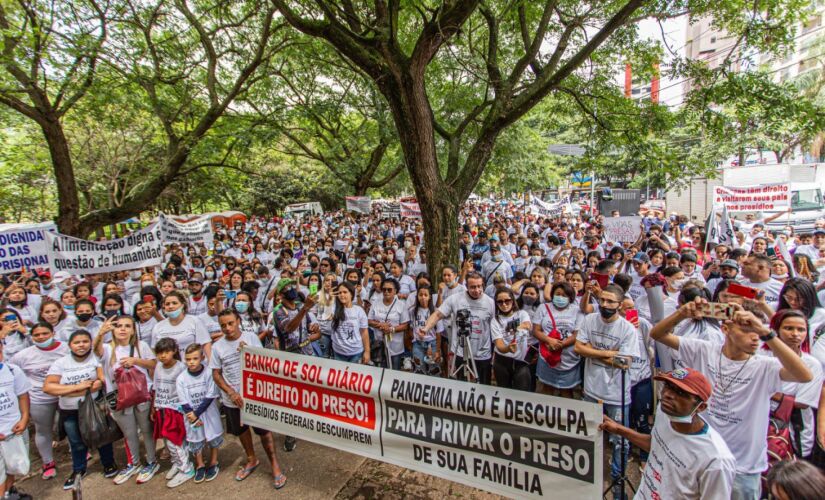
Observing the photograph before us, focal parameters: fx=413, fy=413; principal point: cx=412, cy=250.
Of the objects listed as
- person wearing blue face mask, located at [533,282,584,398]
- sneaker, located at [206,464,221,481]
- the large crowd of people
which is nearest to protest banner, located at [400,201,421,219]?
the large crowd of people

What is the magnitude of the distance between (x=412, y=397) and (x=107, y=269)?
728cm

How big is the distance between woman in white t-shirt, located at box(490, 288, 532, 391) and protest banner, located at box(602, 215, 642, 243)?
20.1 ft

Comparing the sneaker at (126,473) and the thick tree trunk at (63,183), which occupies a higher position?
the thick tree trunk at (63,183)

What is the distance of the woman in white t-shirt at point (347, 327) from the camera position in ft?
16.4

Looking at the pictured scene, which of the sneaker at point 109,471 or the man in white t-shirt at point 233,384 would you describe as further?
the sneaker at point 109,471

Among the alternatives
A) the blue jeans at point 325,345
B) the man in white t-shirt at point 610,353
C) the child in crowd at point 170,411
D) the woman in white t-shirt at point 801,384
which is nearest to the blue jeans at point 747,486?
the woman in white t-shirt at point 801,384

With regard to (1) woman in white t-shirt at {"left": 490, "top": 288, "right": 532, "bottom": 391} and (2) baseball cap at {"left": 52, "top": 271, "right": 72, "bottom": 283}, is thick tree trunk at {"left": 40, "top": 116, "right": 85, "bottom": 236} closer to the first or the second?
(2) baseball cap at {"left": 52, "top": 271, "right": 72, "bottom": 283}

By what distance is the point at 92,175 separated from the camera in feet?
51.4

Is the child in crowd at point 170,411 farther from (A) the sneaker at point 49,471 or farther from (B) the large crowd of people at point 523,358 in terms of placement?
(A) the sneaker at point 49,471

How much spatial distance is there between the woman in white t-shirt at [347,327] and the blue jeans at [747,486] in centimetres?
354

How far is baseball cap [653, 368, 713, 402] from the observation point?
215 centimetres

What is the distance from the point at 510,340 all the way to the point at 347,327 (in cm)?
194

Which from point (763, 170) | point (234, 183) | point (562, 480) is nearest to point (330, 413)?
point (562, 480)

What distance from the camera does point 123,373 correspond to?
4.18 metres
